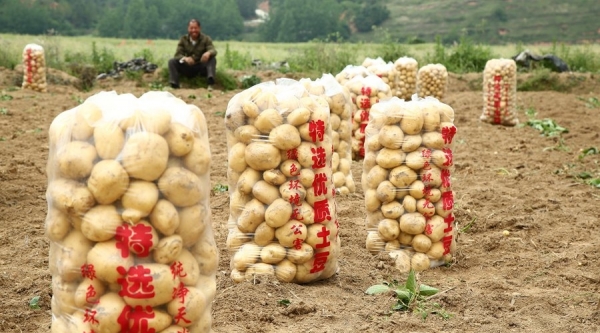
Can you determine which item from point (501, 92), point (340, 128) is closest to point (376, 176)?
point (340, 128)

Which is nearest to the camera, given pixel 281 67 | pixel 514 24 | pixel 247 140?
pixel 247 140

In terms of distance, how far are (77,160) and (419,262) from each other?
8.34 feet

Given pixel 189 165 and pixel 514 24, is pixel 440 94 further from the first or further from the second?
pixel 514 24

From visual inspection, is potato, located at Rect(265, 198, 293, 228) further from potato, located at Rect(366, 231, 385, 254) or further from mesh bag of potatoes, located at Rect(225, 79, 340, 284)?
potato, located at Rect(366, 231, 385, 254)

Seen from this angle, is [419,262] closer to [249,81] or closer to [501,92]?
[501,92]

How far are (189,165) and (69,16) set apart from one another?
2698 centimetres

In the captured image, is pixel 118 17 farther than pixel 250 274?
Yes

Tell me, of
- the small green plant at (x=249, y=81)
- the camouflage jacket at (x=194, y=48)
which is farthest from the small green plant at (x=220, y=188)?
the small green plant at (x=249, y=81)

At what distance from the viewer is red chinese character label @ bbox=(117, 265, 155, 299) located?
264 centimetres

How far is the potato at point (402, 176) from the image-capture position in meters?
4.52

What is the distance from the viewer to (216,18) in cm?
2930

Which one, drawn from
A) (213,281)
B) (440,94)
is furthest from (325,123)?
(440,94)

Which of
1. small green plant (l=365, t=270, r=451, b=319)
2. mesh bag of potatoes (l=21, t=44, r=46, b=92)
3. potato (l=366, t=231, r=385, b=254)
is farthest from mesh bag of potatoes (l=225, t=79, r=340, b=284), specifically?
mesh bag of potatoes (l=21, t=44, r=46, b=92)

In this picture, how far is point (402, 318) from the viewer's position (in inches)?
142
